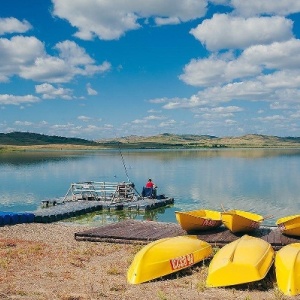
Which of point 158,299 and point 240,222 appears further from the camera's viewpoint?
point 240,222

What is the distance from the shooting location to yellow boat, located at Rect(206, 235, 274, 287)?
12.8 metres

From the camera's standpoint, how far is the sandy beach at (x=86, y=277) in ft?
39.5

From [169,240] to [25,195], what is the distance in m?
33.5

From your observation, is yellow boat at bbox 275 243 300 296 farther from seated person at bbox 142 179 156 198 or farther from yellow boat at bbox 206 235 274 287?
seated person at bbox 142 179 156 198

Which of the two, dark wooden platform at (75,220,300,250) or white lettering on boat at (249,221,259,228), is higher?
white lettering on boat at (249,221,259,228)

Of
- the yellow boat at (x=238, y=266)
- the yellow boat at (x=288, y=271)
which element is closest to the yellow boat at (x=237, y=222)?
the yellow boat at (x=238, y=266)

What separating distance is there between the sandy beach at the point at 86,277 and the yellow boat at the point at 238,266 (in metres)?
0.29

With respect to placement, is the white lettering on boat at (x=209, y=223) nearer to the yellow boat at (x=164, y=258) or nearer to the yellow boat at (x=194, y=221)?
the yellow boat at (x=194, y=221)

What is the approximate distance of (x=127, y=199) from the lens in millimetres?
37781

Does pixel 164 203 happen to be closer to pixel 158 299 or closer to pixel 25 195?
pixel 25 195

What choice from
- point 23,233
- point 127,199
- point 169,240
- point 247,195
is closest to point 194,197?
point 247,195

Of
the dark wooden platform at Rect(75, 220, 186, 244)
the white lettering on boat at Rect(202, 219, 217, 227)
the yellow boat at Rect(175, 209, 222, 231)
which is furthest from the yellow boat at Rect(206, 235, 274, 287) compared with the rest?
the dark wooden platform at Rect(75, 220, 186, 244)

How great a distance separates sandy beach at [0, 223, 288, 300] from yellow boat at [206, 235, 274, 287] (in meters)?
0.29

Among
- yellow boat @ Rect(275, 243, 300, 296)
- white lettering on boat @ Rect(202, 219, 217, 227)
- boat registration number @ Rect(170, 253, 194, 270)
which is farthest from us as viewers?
white lettering on boat @ Rect(202, 219, 217, 227)
